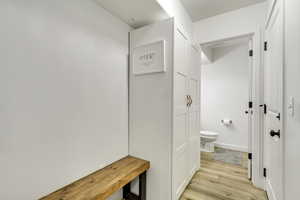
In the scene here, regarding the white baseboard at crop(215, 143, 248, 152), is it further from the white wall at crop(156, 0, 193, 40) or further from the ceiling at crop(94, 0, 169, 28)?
the ceiling at crop(94, 0, 169, 28)

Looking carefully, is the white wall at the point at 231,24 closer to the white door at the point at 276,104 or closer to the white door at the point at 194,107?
the white door at the point at 194,107

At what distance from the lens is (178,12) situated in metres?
1.89

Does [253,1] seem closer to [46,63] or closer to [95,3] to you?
[95,3]

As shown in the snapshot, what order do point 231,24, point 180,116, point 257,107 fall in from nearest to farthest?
1. point 180,116
2. point 257,107
3. point 231,24

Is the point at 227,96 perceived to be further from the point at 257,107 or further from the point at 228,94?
the point at 257,107

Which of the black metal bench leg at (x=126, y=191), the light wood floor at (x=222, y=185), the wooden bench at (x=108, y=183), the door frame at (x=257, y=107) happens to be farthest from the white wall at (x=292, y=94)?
the black metal bench leg at (x=126, y=191)

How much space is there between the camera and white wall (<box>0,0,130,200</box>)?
2.91 ft

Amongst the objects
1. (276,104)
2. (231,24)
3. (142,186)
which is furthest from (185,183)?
(231,24)

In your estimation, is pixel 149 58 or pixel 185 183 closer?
pixel 149 58

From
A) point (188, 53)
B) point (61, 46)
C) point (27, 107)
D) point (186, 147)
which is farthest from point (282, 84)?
point (27, 107)

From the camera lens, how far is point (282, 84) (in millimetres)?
1181

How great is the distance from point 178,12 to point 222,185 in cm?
248

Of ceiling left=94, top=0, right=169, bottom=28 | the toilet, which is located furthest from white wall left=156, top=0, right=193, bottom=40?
the toilet

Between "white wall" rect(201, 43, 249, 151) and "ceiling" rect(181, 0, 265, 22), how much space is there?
5.33 ft
